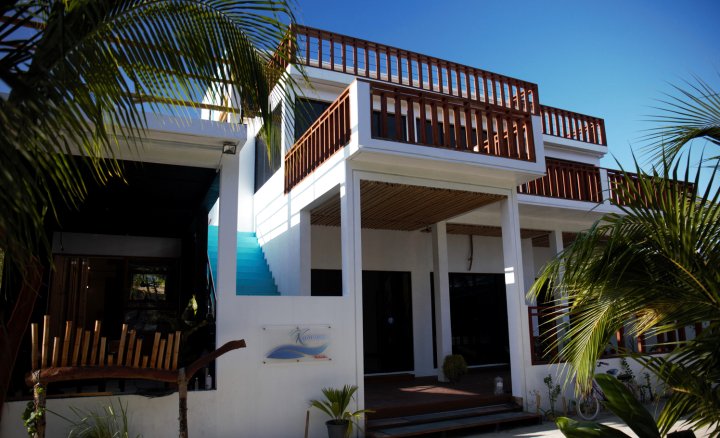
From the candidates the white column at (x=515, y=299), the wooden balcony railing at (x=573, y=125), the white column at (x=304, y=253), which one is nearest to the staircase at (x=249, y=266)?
the white column at (x=304, y=253)

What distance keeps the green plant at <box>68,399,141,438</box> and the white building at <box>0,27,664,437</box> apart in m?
0.17

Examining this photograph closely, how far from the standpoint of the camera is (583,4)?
8922 millimetres

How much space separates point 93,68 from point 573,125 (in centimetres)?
1541

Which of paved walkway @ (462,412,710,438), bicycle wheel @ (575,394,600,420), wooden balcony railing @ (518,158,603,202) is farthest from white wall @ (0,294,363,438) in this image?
wooden balcony railing @ (518,158,603,202)

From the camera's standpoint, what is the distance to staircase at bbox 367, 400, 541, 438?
25.6 feet

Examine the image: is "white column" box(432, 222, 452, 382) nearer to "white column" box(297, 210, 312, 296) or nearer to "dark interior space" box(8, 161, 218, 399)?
"white column" box(297, 210, 312, 296)

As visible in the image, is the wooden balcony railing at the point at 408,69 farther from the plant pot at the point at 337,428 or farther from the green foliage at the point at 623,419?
the green foliage at the point at 623,419

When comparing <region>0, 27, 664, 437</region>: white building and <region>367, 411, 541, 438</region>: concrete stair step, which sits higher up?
<region>0, 27, 664, 437</region>: white building

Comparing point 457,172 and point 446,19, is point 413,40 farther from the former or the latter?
point 457,172

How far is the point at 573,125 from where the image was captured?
16.2m

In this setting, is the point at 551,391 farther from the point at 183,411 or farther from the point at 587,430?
the point at 183,411

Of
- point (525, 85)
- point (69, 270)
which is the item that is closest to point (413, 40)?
point (525, 85)

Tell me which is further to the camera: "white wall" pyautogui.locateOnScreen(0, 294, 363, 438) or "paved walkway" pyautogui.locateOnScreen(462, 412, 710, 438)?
"paved walkway" pyautogui.locateOnScreen(462, 412, 710, 438)

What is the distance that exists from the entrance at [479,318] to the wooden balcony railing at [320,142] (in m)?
4.41
